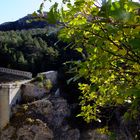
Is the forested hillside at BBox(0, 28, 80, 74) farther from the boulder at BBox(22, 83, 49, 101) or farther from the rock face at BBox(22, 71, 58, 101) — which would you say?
the boulder at BBox(22, 83, 49, 101)

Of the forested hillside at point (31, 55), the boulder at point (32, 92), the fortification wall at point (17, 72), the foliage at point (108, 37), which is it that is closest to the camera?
the foliage at point (108, 37)

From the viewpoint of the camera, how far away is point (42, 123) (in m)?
19.9

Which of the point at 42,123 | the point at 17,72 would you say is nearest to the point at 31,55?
the point at 17,72

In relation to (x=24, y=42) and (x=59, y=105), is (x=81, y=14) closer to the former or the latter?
(x=59, y=105)

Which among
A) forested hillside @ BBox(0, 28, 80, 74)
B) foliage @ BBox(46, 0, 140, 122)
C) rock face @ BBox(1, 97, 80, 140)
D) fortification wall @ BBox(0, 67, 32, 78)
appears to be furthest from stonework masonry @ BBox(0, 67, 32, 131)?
foliage @ BBox(46, 0, 140, 122)

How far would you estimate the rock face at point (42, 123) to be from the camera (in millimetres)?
19172

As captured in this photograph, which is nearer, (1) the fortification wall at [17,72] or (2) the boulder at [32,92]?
(2) the boulder at [32,92]

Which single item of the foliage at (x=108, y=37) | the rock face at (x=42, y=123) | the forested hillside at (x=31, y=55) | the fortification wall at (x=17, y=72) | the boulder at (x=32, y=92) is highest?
the foliage at (x=108, y=37)

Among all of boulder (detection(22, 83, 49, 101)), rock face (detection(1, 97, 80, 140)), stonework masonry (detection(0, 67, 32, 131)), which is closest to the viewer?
rock face (detection(1, 97, 80, 140))

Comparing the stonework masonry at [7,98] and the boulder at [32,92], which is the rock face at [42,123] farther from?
the boulder at [32,92]

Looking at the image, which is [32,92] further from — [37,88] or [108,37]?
[108,37]

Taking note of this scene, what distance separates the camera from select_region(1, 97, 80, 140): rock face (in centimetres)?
1917

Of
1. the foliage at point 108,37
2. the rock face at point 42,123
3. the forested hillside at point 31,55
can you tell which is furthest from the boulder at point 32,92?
the foliage at point 108,37

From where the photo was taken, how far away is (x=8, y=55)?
2622 centimetres
